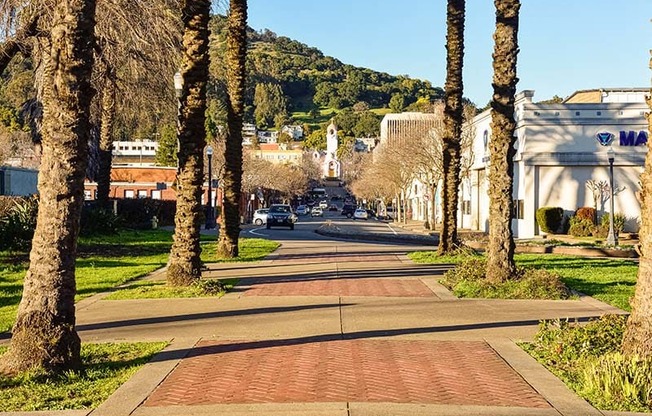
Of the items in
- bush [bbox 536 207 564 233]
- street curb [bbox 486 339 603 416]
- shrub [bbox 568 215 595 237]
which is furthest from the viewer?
bush [bbox 536 207 564 233]

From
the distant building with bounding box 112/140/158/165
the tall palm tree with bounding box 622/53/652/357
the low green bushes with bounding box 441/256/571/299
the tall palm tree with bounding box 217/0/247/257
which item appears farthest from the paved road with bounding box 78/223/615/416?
the distant building with bounding box 112/140/158/165

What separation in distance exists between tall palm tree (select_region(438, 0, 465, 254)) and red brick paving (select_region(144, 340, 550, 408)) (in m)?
13.8

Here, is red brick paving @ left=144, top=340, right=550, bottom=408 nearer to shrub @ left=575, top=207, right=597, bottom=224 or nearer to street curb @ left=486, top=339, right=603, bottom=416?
street curb @ left=486, top=339, right=603, bottom=416

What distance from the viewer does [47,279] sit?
8.17 metres

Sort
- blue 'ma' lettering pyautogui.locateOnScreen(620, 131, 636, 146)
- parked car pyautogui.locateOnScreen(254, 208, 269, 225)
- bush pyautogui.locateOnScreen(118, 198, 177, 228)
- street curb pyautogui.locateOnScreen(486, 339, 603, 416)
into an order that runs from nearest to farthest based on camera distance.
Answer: street curb pyautogui.locateOnScreen(486, 339, 603, 416)
blue 'ma' lettering pyautogui.locateOnScreen(620, 131, 636, 146)
bush pyautogui.locateOnScreen(118, 198, 177, 228)
parked car pyautogui.locateOnScreen(254, 208, 269, 225)

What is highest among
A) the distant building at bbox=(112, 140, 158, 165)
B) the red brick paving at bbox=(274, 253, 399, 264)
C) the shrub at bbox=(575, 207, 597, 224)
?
the distant building at bbox=(112, 140, 158, 165)

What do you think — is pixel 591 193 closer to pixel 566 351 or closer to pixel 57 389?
pixel 566 351

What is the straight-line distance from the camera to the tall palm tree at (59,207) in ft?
26.5

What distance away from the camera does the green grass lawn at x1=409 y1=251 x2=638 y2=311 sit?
1548 cm

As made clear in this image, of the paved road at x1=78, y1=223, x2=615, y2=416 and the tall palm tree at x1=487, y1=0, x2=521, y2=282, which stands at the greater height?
the tall palm tree at x1=487, y1=0, x2=521, y2=282

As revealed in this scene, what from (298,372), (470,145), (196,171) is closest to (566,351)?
(298,372)

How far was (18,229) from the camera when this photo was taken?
23609 mm

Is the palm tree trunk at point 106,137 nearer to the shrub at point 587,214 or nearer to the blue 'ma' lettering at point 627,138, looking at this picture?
the shrub at point 587,214

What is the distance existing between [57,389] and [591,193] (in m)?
38.6
